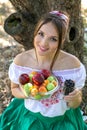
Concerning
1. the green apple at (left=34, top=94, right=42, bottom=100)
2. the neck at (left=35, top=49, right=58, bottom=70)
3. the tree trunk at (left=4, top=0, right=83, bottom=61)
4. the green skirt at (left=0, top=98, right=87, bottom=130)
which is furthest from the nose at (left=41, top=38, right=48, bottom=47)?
the tree trunk at (left=4, top=0, right=83, bottom=61)

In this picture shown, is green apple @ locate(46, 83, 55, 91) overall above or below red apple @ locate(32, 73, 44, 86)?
below

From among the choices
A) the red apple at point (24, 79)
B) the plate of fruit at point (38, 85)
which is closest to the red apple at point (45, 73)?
the plate of fruit at point (38, 85)

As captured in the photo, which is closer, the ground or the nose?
the nose

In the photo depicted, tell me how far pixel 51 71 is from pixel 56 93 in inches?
5.9

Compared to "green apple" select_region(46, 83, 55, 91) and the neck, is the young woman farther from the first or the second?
"green apple" select_region(46, 83, 55, 91)

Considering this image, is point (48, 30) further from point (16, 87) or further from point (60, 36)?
point (16, 87)

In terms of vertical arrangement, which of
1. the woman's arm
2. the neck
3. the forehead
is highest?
the forehead

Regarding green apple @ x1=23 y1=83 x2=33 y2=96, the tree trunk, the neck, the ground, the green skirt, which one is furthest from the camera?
the ground

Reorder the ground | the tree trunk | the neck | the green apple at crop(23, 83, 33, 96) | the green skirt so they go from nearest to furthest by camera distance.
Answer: the green apple at crop(23, 83, 33, 96) < the neck < the green skirt < the tree trunk < the ground

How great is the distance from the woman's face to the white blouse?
0.22 metres

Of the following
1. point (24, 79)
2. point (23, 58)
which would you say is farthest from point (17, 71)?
point (24, 79)

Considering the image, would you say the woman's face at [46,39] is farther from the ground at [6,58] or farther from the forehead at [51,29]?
the ground at [6,58]

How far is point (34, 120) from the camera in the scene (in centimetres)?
270

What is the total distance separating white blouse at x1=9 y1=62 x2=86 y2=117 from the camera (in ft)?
8.53
